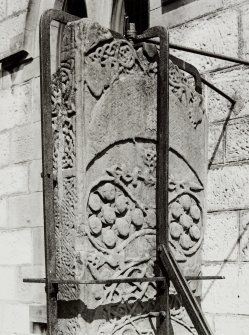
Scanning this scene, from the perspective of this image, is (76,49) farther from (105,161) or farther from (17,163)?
(17,163)

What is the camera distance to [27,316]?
500 cm

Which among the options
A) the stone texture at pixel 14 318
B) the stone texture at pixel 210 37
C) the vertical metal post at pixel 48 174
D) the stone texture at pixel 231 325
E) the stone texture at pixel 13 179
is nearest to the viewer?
the vertical metal post at pixel 48 174

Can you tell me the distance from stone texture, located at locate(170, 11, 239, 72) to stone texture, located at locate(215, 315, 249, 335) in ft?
4.14

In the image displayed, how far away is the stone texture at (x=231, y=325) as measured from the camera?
3580 mm

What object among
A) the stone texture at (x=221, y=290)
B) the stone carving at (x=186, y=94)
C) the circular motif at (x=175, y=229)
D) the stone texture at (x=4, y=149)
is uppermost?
the stone carving at (x=186, y=94)

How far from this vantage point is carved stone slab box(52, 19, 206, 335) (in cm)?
283

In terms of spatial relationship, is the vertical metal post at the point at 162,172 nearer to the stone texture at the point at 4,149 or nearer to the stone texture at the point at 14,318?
the stone texture at the point at 14,318

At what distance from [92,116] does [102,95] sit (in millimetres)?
106

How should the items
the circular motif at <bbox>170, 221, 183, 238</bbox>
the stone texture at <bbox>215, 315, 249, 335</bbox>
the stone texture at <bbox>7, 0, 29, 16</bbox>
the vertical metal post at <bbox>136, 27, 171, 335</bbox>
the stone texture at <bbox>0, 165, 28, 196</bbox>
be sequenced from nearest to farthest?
the vertical metal post at <bbox>136, 27, 171, 335</bbox>, the circular motif at <bbox>170, 221, 183, 238</bbox>, the stone texture at <bbox>215, 315, 249, 335</bbox>, the stone texture at <bbox>0, 165, 28, 196</bbox>, the stone texture at <bbox>7, 0, 29, 16</bbox>

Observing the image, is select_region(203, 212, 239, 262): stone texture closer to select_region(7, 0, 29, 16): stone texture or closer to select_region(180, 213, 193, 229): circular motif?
select_region(180, 213, 193, 229): circular motif

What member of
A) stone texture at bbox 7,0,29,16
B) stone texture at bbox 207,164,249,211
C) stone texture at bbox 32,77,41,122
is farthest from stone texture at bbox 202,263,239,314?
stone texture at bbox 7,0,29,16

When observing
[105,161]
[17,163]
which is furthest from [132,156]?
[17,163]

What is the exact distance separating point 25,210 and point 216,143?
1788mm

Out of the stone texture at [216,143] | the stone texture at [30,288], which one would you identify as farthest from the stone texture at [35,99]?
the stone texture at [216,143]
